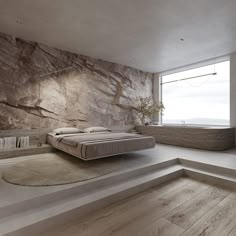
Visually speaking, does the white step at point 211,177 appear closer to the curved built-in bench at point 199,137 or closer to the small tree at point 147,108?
the curved built-in bench at point 199,137

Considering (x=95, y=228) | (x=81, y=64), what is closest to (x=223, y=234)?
(x=95, y=228)

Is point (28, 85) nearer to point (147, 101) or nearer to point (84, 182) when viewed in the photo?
point (84, 182)

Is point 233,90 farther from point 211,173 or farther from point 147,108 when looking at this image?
point 211,173

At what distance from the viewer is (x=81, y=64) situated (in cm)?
493

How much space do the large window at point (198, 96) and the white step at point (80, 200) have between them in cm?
314

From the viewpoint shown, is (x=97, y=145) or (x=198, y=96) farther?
(x=198, y=96)

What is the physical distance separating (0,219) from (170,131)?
443 centimetres

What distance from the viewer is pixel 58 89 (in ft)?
14.9

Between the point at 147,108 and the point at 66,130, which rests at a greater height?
the point at 147,108

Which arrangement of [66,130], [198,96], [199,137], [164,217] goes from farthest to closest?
1. [198,96]
2. [199,137]
3. [66,130]
4. [164,217]

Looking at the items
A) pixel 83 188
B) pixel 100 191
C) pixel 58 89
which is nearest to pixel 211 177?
pixel 100 191

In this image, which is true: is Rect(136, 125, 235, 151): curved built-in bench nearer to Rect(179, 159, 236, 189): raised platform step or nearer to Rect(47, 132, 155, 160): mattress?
Rect(179, 159, 236, 189): raised platform step

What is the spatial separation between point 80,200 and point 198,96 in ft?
16.1

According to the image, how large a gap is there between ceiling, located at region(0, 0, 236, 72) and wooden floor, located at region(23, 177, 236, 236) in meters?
2.90
